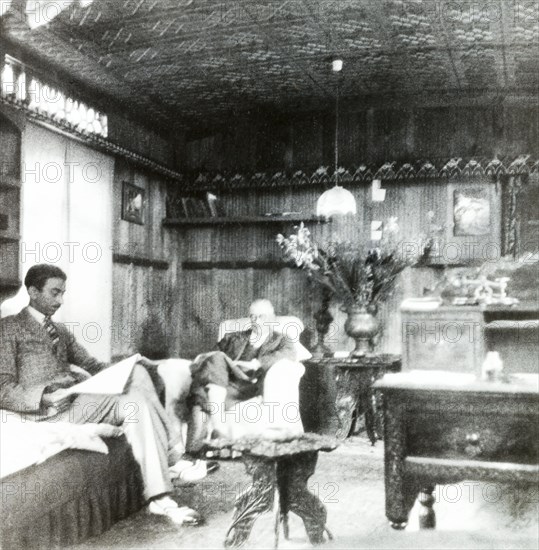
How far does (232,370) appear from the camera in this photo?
13.8 ft

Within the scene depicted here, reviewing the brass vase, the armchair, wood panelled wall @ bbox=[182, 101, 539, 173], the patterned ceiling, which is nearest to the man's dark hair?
the armchair

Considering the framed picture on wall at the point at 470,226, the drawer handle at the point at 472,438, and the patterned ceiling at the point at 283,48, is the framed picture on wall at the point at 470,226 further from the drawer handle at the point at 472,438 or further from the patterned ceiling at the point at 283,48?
the drawer handle at the point at 472,438

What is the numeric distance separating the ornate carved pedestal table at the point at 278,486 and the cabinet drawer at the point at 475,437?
0.38m

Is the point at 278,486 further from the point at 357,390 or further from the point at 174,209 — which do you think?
the point at 174,209

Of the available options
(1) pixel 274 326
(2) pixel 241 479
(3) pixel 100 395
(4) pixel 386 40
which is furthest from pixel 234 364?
(4) pixel 386 40

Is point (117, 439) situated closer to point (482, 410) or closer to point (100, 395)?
point (100, 395)

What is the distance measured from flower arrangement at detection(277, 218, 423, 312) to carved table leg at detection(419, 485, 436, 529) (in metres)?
2.15

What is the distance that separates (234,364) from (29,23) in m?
2.29

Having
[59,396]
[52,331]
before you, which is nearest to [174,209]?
[52,331]

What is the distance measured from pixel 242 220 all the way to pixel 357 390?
1725 mm

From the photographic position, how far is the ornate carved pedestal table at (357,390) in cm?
442

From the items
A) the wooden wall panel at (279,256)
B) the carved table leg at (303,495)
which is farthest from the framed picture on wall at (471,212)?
the carved table leg at (303,495)

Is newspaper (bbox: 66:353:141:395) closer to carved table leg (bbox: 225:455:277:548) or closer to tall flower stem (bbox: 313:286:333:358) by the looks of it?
carved table leg (bbox: 225:455:277:548)

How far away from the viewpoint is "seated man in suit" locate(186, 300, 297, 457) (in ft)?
13.3
